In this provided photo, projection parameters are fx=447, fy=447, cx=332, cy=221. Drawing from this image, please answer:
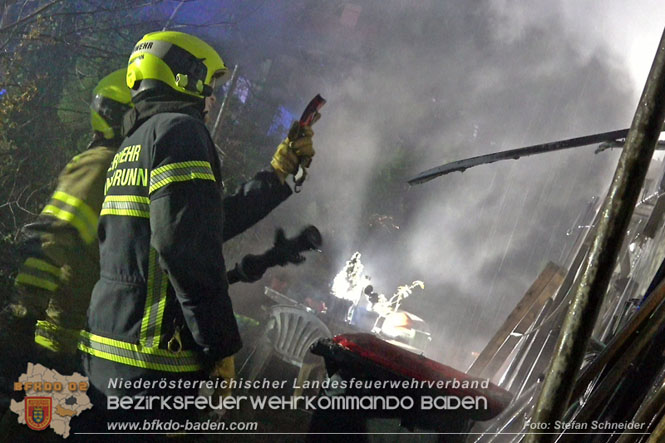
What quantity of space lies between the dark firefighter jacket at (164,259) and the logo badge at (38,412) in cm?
60

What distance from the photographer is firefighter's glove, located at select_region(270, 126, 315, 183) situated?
3.24m

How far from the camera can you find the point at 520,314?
6.26 meters

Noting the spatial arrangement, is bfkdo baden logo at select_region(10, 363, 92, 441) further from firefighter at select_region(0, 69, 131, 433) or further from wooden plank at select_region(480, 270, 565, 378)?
wooden plank at select_region(480, 270, 565, 378)

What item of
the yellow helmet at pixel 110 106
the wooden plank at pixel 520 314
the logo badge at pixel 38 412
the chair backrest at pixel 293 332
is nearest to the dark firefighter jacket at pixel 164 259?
the logo badge at pixel 38 412

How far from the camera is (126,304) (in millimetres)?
2270

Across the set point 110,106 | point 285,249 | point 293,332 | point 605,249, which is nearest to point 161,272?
point 285,249

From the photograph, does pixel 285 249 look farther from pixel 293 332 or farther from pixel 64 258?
pixel 293 332

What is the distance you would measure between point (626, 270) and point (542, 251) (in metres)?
26.5

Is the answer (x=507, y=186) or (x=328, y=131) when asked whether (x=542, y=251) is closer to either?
(x=507, y=186)

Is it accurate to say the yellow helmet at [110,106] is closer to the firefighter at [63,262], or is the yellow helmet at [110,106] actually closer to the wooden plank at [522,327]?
the firefighter at [63,262]

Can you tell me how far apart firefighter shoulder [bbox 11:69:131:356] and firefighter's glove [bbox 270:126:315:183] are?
1.32 m

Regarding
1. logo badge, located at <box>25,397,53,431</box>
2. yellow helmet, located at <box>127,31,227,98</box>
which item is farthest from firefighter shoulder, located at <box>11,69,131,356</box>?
yellow helmet, located at <box>127,31,227,98</box>

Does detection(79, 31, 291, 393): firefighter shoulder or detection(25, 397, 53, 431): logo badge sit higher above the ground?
detection(79, 31, 291, 393): firefighter shoulder

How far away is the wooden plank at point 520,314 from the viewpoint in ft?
20.3
